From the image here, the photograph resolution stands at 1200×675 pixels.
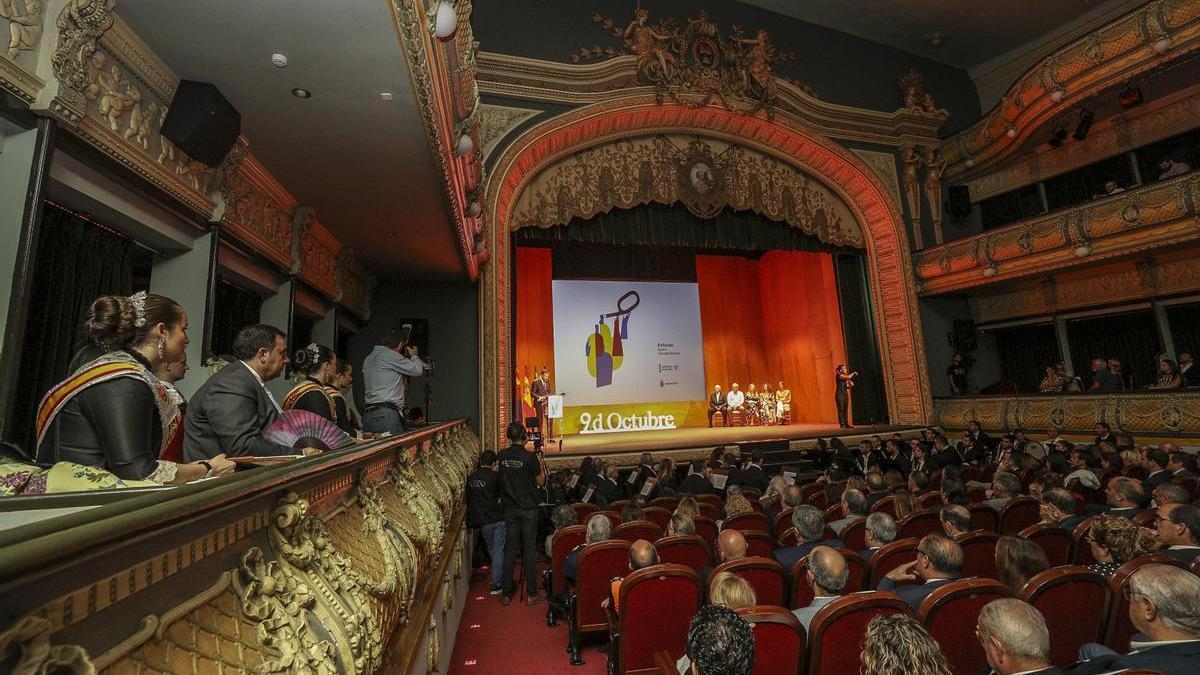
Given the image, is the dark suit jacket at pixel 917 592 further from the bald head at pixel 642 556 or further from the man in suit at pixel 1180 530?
the man in suit at pixel 1180 530

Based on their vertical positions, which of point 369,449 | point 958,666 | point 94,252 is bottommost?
point 958,666

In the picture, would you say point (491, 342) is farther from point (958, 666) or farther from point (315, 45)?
point (958, 666)

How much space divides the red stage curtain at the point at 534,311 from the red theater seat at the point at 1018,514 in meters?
10.1

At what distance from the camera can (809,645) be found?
197 cm

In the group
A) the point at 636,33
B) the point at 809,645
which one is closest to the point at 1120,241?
the point at 636,33

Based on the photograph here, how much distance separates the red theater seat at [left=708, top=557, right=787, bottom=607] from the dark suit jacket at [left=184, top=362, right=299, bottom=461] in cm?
190

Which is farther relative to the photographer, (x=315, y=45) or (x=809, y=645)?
(x=315, y=45)

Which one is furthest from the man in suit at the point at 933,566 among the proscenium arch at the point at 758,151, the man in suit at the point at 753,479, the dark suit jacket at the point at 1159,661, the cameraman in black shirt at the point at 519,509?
the proscenium arch at the point at 758,151

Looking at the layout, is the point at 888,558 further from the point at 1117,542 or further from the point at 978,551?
the point at 1117,542

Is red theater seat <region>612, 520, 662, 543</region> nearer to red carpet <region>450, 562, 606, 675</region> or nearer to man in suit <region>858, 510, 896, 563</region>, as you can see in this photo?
red carpet <region>450, 562, 606, 675</region>

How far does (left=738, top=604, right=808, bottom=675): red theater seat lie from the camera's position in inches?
74.4

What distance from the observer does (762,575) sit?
2611 millimetres

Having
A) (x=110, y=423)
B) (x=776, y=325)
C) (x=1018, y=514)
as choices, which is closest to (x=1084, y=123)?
(x=776, y=325)

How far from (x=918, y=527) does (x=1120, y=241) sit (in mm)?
9497
